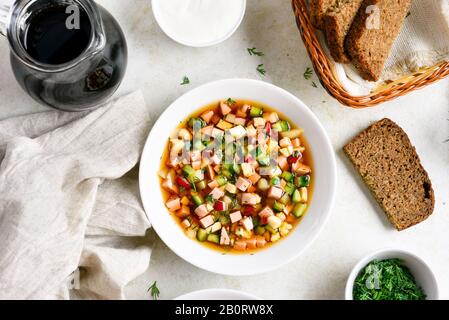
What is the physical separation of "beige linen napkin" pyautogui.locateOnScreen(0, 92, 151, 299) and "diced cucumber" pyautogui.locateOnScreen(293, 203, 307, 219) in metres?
0.59

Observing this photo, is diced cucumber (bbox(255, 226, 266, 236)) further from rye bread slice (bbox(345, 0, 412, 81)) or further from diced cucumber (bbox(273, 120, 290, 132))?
rye bread slice (bbox(345, 0, 412, 81))

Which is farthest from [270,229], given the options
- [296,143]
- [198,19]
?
[198,19]

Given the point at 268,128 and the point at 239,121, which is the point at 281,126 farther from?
the point at 239,121

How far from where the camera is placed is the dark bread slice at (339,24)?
7.35 ft

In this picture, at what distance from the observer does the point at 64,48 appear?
206cm

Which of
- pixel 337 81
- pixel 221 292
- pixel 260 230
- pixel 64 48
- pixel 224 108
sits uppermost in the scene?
pixel 64 48

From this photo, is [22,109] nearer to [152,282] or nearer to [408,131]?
[152,282]

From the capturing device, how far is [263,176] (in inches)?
98.0

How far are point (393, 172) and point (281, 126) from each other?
1.64 feet

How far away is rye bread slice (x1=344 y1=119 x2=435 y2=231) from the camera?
2549mm

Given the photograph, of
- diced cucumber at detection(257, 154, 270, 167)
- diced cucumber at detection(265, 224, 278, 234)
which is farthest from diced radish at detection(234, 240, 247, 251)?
diced cucumber at detection(257, 154, 270, 167)

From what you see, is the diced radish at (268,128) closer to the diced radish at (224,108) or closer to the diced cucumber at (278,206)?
the diced radish at (224,108)

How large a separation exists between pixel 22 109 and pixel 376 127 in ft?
4.66
